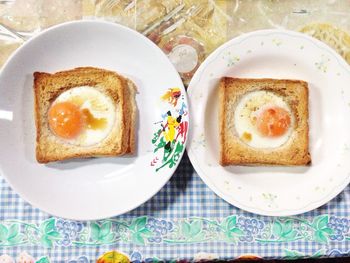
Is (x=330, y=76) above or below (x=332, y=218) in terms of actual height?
above

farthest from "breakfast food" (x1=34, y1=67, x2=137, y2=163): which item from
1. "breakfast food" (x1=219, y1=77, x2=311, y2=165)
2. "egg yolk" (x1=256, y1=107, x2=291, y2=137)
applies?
"egg yolk" (x1=256, y1=107, x2=291, y2=137)

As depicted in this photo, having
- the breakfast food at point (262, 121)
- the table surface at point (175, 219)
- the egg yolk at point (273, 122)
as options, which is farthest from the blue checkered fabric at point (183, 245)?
the egg yolk at point (273, 122)

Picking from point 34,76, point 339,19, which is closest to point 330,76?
point 339,19

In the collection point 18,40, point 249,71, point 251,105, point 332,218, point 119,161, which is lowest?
point 332,218

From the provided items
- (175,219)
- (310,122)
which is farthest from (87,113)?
(310,122)

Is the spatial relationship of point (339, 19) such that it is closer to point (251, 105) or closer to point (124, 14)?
point (251, 105)

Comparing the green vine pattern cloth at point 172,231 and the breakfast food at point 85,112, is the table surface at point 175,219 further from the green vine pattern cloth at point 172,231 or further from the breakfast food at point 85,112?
the breakfast food at point 85,112

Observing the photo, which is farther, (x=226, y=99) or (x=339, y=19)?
(x=339, y=19)
